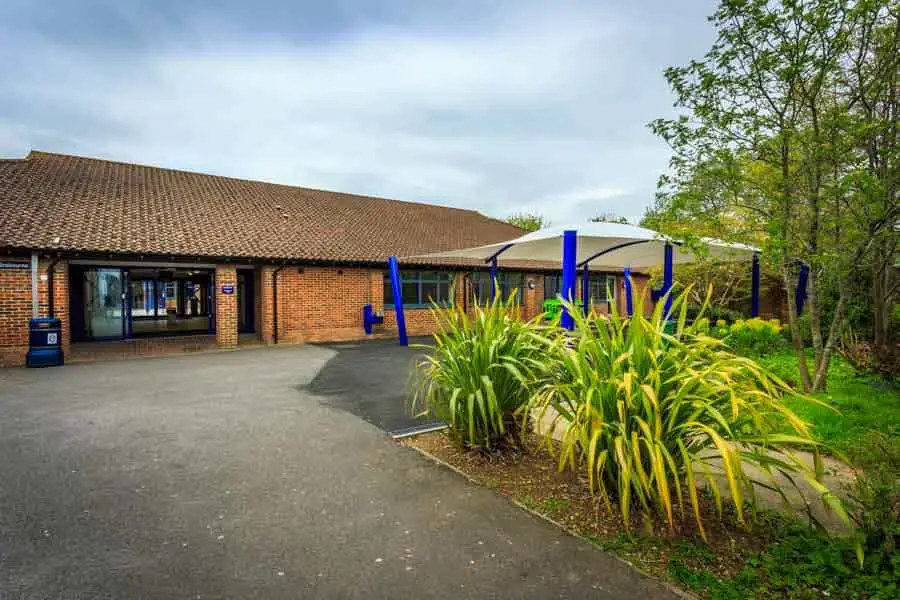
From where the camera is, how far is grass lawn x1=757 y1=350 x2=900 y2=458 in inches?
182

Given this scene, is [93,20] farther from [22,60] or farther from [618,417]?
[618,417]

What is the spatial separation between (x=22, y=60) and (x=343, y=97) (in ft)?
27.1

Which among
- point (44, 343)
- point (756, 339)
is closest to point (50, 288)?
point (44, 343)

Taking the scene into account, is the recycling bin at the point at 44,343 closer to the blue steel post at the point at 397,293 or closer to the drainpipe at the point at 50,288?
the drainpipe at the point at 50,288

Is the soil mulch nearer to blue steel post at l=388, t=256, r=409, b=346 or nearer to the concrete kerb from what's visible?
the concrete kerb

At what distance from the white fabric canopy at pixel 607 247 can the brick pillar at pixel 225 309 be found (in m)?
5.57

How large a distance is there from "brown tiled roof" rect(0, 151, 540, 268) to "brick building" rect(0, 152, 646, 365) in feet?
0.15

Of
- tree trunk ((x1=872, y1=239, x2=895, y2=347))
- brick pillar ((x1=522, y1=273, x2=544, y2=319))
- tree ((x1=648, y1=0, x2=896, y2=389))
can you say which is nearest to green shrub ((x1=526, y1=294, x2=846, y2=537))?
tree ((x1=648, y1=0, x2=896, y2=389))

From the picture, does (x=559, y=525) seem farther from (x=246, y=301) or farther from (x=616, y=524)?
(x=246, y=301)

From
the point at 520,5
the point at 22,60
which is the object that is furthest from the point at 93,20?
the point at 520,5

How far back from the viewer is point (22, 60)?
11773 millimetres

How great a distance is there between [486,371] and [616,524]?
144 cm

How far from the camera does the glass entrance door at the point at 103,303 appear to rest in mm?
13758

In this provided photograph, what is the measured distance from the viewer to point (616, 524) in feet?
9.55
